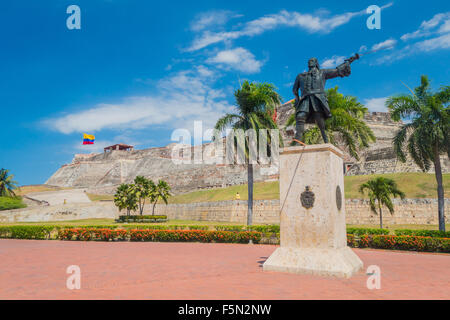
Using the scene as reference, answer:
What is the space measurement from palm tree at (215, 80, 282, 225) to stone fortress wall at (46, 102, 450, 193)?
228cm

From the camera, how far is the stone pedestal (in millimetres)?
7328

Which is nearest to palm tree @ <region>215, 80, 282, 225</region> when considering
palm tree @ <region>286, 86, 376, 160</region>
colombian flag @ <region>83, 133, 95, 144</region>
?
palm tree @ <region>286, 86, 376, 160</region>

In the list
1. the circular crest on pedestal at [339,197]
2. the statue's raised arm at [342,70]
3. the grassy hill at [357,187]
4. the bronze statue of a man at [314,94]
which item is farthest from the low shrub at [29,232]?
the grassy hill at [357,187]

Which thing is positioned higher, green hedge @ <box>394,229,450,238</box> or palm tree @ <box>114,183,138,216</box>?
palm tree @ <box>114,183,138,216</box>

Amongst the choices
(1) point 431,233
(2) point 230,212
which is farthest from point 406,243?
(2) point 230,212

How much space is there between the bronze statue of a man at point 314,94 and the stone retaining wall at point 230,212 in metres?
20.6

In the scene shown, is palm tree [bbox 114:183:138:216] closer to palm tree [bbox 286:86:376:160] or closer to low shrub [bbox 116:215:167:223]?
low shrub [bbox 116:215:167:223]

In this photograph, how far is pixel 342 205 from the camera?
328 inches

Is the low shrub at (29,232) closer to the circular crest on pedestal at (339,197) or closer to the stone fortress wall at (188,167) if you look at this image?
the stone fortress wall at (188,167)

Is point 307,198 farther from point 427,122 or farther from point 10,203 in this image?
point 10,203

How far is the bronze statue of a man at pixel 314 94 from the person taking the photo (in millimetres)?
8453

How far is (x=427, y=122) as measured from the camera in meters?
15.9
